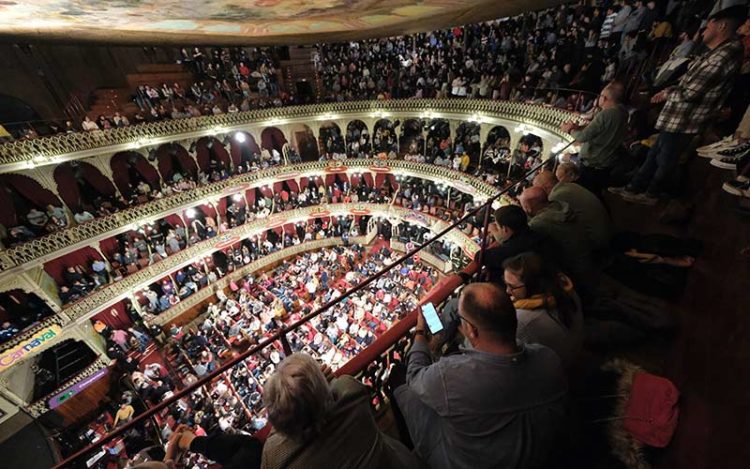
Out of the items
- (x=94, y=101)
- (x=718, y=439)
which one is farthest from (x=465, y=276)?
(x=94, y=101)

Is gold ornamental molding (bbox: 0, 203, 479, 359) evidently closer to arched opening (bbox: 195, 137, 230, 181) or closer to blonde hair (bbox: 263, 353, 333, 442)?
arched opening (bbox: 195, 137, 230, 181)

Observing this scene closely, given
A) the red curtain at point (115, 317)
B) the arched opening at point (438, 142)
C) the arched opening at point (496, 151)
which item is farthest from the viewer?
the arched opening at point (438, 142)

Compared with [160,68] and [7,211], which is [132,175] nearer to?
[7,211]

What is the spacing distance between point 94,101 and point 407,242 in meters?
20.0

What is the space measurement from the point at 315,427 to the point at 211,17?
30.6 feet

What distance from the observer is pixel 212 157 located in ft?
63.8

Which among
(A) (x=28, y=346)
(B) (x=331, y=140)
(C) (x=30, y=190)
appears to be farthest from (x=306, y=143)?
(A) (x=28, y=346)

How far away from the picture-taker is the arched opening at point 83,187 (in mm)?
13742

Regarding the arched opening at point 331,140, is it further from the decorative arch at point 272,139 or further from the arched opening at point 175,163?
the arched opening at point 175,163

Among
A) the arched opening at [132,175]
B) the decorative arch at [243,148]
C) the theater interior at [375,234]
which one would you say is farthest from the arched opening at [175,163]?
the decorative arch at [243,148]

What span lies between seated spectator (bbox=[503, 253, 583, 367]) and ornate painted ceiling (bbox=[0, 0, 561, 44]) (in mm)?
6903

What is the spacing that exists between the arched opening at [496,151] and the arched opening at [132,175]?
772 inches

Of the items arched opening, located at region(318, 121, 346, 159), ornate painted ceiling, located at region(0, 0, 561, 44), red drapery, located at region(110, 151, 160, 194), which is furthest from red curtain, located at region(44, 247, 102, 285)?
arched opening, located at region(318, 121, 346, 159)

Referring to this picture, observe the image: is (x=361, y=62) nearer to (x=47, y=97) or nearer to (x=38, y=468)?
(x=47, y=97)
